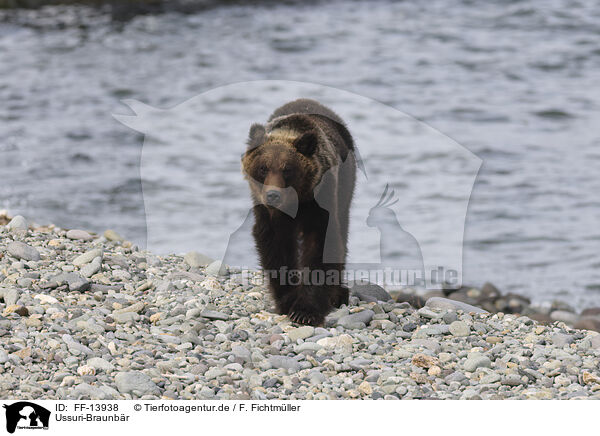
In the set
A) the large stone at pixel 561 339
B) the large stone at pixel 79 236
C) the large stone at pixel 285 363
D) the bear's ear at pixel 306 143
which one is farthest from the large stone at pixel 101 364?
the large stone at pixel 561 339

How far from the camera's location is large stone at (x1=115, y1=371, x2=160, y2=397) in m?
3.99

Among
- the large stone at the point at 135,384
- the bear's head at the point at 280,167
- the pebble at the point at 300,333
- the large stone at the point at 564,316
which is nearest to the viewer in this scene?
the large stone at the point at 135,384

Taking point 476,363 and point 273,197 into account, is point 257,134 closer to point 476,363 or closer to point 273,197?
point 273,197

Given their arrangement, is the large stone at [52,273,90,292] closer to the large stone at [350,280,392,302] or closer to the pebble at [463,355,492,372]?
the large stone at [350,280,392,302]

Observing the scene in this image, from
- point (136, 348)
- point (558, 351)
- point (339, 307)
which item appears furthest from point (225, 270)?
point (558, 351)

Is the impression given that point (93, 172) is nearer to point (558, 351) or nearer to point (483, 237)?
point (483, 237)

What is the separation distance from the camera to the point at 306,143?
15.2ft

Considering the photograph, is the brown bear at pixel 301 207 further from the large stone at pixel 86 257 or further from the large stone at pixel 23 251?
the large stone at pixel 23 251

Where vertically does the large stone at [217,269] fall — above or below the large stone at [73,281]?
below

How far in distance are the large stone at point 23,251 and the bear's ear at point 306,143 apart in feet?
7.57

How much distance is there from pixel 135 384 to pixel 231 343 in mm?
778

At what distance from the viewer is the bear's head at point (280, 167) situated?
14.8 ft

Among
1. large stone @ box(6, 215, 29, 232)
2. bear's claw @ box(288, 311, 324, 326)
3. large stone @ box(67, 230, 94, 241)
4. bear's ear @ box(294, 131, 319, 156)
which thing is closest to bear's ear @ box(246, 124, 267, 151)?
bear's ear @ box(294, 131, 319, 156)

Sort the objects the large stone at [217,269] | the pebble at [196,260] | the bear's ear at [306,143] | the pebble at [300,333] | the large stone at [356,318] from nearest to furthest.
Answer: the bear's ear at [306,143] < the pebble at [300,333] < the large stone at [356,318] < the large stone at [217,269] < the pebble at [196,260]
